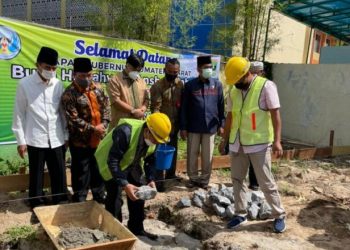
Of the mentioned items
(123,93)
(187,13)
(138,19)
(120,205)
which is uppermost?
(187,13)

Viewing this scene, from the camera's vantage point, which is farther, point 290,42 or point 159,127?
point 290,42

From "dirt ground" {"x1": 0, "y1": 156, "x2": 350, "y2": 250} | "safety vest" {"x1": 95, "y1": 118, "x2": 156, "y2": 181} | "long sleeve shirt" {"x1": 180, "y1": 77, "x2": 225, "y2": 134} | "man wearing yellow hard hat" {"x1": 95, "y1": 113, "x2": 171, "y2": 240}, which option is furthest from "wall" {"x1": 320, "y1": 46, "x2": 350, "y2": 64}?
"safety vest" {"x1": 95, "y1": 118, "x2": 156, "y2": 181}

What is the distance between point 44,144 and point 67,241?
1304mm

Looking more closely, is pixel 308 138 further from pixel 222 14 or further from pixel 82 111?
pixel 82 111

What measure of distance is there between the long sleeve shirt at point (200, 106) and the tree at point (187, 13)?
20.5 ft

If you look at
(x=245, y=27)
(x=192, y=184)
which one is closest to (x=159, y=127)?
(x=192, y=184)

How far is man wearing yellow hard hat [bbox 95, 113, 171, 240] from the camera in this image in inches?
140

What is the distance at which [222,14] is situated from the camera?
12180 millimetres

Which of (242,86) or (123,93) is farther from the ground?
(242,86)

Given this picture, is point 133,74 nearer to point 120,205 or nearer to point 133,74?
point 133,74

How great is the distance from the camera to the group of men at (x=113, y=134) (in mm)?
3906

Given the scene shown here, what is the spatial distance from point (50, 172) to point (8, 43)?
2305mm

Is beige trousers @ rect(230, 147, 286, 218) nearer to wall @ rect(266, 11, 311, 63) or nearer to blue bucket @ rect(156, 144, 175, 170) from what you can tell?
blue bucket @ rect(156, 144, 175, 170)

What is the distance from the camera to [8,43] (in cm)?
588
